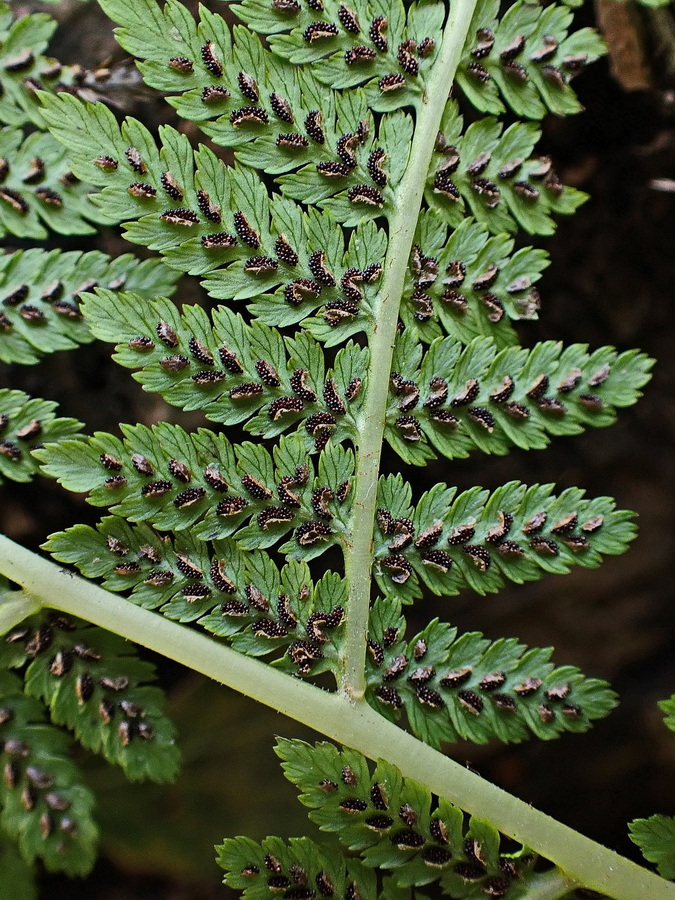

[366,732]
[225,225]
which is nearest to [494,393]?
[225,225]

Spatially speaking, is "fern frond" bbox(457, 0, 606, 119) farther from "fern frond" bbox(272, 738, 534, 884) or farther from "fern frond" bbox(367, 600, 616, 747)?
"fern frond" bbox(272, 738, 534, 884)

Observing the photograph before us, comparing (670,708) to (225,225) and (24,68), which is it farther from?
(24,68)

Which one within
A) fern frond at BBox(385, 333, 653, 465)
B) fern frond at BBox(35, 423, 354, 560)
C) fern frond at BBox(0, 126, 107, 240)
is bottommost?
fern frond at BBox(35, 423, 354, 560)

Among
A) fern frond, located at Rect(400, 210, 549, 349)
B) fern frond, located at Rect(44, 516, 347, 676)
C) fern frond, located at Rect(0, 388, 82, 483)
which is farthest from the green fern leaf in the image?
fern frond, located at Rect(0, 388, 82, 483)

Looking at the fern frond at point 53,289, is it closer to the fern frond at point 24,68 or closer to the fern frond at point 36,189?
the fern frond at point 36,189

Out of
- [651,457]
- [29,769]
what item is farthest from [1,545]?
[651,457]

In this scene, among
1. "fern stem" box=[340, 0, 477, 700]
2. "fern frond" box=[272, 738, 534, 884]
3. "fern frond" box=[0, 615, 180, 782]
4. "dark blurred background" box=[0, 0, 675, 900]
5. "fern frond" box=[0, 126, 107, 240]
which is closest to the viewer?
"fern frond" box=[272, 738, 534, 884]
